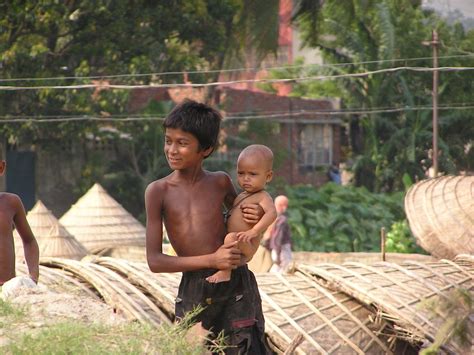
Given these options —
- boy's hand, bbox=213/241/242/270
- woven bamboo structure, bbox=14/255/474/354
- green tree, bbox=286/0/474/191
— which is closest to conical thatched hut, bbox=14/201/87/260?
woven bamboo structure, bbox=14/255/474/354

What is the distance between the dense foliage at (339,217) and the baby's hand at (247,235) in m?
14.5

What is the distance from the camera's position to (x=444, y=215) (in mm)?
10906

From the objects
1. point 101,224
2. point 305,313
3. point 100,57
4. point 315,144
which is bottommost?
point 315,144

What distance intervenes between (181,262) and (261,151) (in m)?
0.51

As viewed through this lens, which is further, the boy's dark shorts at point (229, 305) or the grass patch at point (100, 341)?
the boy's dark shorts at point (229, 305)

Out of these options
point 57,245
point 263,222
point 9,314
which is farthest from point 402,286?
point 57,245

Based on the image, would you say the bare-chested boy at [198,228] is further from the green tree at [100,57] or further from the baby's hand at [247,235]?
the green tree at [100,57]

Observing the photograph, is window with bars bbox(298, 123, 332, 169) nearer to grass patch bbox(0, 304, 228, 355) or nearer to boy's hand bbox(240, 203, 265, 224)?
boy's hand bbox(240, 203, 265, 224)

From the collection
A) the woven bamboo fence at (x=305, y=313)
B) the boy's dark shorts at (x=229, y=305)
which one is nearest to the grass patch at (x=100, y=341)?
the boy's dark shorts at (x=229, y=305)

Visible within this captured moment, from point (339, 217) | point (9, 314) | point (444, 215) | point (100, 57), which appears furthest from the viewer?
point (100, 57)

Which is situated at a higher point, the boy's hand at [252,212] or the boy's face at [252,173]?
the boy's face at [252,173]

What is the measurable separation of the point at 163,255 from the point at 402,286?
2.95 m

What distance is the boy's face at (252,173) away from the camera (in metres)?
3.94

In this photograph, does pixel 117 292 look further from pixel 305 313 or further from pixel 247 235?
pixel 247 235
